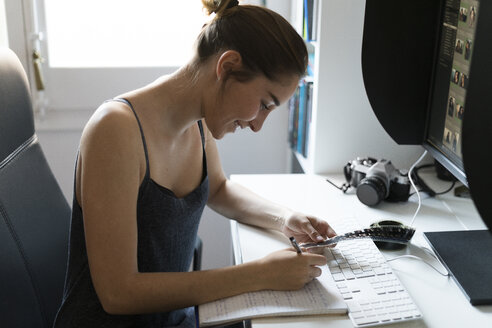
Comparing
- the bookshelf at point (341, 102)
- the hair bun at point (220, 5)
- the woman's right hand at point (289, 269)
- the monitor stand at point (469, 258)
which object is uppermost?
the hair bun at point (220, 5)

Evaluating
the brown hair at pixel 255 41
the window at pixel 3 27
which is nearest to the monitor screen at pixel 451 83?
the brown hair at pixel 255 41

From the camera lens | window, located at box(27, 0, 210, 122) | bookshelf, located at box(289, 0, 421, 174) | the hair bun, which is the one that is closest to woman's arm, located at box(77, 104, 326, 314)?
the hair bun

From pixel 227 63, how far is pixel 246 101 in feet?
0.27

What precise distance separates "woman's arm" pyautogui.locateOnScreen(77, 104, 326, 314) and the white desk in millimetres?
96

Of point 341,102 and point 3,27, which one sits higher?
point 3,27

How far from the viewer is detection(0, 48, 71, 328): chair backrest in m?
1.04

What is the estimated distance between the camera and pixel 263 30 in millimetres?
1040

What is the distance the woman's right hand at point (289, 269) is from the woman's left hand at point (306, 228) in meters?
0.14

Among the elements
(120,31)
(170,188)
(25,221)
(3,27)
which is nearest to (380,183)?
(170,188)

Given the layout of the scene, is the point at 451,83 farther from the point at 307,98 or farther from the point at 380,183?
the point at 307,98

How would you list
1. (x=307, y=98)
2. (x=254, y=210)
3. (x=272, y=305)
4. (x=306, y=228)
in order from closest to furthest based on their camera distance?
1. (x=272, y=305)
2. (x=306, y=228)
3. (x=254, y=210)
4. (x=307, y=98)

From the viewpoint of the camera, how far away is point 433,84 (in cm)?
139

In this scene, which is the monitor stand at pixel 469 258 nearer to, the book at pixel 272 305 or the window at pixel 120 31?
the book at pixel 272 305

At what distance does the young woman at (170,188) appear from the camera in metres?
0.98
